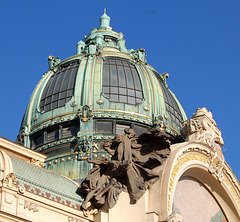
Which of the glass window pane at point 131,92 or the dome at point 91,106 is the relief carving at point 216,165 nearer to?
the dome at point 91,106

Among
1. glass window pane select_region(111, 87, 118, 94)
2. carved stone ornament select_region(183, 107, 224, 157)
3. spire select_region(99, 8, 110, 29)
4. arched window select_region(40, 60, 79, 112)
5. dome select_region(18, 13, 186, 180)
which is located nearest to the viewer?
carved stone ornament select_region(183, 107, 224, 157)

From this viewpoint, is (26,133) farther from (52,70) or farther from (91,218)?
(91,218)

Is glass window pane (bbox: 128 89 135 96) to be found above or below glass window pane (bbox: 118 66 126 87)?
below

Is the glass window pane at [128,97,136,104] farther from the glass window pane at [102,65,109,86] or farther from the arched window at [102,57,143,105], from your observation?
the glass window pane at [102,65,109,86]

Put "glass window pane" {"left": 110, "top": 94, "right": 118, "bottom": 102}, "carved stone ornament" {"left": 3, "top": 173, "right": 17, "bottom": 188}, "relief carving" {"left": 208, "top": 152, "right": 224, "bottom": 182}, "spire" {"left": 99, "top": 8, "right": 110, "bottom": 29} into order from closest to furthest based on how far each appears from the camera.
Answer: "carved stone ornament" {"left": 3, "top": 173, "right": 17, "bottom": 188} → "relief carving" {"left": 208, "top": 152, "right": 224, "bottom": 182} → "glass window pane" {"left": 110, "top": 94, "right": 118, "bottom": 102} → "spire" {"left": 99, "top": 8, "right": 110, "bottom": 29}

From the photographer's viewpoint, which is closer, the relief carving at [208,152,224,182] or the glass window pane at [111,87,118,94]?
the relief carving at [208,152,224,182]

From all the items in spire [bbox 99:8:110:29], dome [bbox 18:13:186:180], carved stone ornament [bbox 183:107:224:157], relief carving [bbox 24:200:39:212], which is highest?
spire [bbox 99:8:110:29]

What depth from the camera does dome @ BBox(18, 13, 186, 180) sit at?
1020 inches

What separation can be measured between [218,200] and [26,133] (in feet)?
24.5

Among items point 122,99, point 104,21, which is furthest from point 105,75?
point 104,21

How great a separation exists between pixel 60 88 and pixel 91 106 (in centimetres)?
212

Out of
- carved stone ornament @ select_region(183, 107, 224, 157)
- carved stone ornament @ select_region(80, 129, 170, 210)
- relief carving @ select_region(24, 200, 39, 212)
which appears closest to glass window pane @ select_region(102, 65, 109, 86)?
carved stone ornament @ select_region(183, 107, 224, 157)

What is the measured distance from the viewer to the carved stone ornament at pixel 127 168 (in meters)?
21.0

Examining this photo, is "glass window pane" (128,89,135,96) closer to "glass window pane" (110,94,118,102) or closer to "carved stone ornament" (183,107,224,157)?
"glass window pane" (110,94,118,102)
